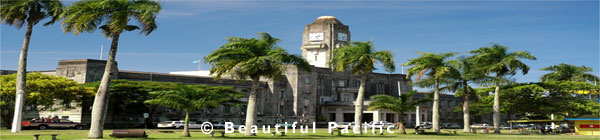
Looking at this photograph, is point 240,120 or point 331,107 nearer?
point 240,120

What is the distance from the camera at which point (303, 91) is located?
283ft

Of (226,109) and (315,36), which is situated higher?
(315,36)

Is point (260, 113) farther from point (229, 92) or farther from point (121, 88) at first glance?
point (121, 88)

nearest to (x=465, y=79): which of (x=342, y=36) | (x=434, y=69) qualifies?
(x=434, y=69)

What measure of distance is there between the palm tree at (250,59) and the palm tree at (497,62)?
80.7ft

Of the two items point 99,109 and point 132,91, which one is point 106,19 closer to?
point 99,109

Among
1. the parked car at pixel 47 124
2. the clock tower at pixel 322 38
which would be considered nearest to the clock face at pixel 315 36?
the clock tower at pixel 322 38

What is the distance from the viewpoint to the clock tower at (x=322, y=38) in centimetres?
10206

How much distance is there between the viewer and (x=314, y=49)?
104312 millimetres

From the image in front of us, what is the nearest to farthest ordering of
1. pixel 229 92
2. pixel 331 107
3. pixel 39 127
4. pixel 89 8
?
pixel 89 8 → pixel 39 127 → pixel 229 92 → pixel 331 107

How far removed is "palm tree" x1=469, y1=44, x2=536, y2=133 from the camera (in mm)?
53531

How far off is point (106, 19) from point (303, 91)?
2280 inches

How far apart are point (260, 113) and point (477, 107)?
30.0 meters

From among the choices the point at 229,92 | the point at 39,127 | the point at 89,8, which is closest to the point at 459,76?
the point at 229,92
